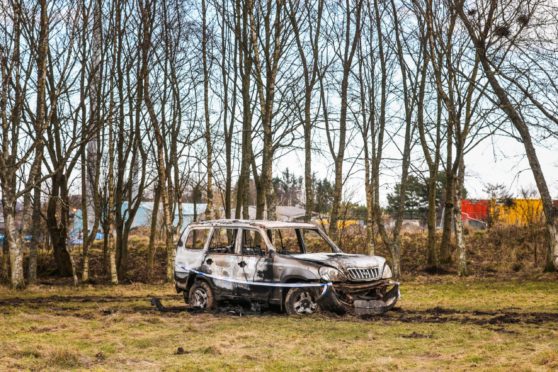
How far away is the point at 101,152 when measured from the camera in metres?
24.8

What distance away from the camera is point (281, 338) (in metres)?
9.67

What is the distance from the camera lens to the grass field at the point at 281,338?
7816mm

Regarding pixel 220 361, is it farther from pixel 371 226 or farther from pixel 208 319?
pixel 371 226

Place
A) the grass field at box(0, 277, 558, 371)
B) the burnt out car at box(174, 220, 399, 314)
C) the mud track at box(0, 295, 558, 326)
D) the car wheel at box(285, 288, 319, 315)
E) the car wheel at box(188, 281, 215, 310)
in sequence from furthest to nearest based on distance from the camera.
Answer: the car wheel at box(188, 281, 215, 310) → the car wheel at box(285, 288, 319, 315) → the burnt out car at box(174, 220, 399, 314) → the mud track at box(0, 295, 558, 326) → the grass field at box(0, 277, 558, 371)

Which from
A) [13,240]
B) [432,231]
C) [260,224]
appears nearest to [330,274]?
[260,224]

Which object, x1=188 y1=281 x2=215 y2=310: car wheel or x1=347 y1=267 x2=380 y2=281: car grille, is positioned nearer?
x1=347 y1=267 x2=380 y2=281: car grille

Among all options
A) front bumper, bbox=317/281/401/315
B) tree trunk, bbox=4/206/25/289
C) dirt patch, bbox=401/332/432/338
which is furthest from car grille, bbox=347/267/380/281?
tree trunk, bbox=4/206/25/289

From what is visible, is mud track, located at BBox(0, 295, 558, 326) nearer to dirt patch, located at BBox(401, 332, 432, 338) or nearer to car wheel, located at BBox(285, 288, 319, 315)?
car wheel, located at BBox(285, 288, 319, 315)

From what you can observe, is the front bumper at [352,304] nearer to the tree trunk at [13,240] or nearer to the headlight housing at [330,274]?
the headlight housing at [330,274]

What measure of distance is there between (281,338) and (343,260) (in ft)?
9.54

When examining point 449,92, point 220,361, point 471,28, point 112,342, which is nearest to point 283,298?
point 112,342

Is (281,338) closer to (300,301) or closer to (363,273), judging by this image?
(300,301)

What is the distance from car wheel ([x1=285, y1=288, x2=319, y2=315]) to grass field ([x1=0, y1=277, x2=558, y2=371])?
306 mm

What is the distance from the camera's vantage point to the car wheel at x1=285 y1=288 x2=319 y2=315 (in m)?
12.2
